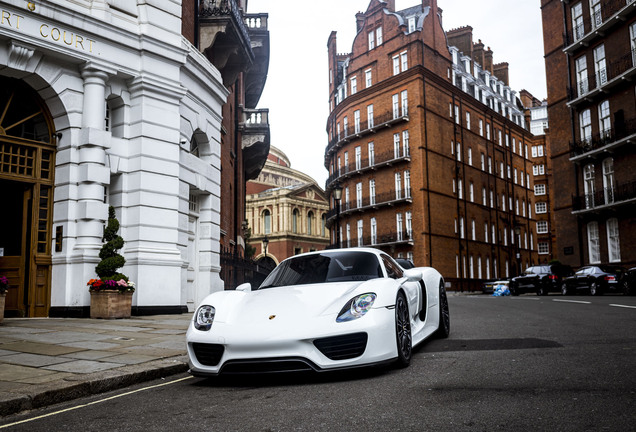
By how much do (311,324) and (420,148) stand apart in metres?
40.9

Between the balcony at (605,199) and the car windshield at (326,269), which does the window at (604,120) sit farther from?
the car windshield at (326,269)

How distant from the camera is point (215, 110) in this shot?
1725cm

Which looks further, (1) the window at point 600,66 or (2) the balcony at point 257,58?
(1) the window at point 600,66

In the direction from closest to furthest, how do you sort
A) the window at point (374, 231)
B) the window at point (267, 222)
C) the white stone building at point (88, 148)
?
the white stone building at point (88, 148) → the window at point (374, 231) → the window at point (267, 222)

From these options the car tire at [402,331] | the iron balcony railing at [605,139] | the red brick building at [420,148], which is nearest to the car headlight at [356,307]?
the car tire at [402,331]

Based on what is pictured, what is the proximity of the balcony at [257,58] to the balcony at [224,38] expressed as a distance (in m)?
1.21

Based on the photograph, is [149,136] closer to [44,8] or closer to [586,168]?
[44,8]

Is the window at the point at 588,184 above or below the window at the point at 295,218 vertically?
below

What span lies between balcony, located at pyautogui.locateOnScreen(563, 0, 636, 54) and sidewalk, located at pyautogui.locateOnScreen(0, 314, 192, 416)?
27.6 m

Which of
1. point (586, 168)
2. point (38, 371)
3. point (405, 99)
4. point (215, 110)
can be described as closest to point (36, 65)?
point (215, 110)

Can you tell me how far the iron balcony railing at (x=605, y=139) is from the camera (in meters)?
28.1

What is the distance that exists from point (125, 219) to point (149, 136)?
205cm

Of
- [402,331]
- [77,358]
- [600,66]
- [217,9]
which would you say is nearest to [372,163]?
[600,66]

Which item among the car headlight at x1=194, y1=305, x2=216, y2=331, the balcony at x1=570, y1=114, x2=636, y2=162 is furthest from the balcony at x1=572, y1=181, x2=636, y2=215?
the car headlight at x1=194, y1=305, x2=216, y2=331
